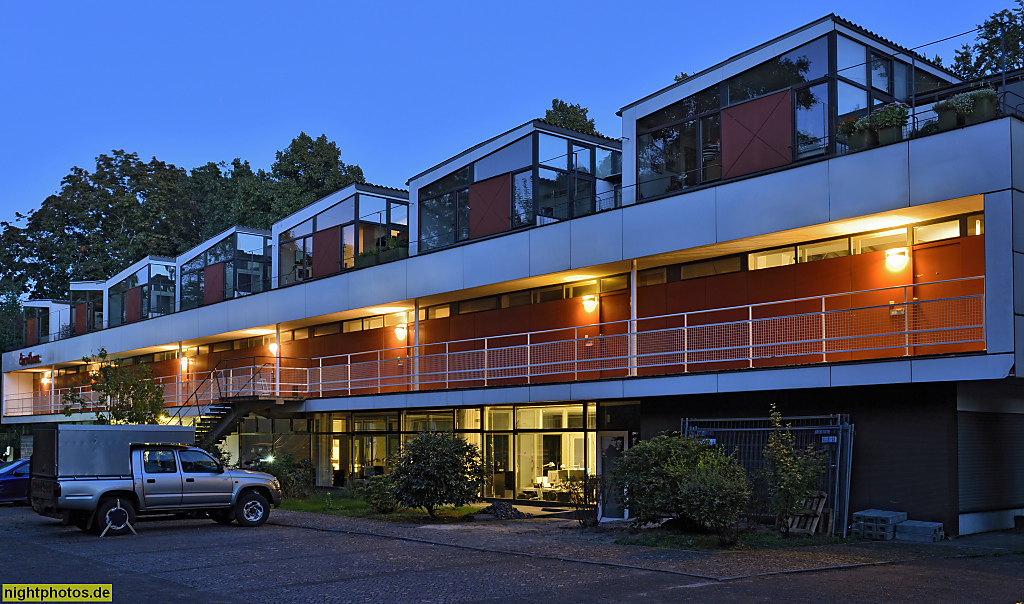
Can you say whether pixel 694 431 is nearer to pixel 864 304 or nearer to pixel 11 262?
pixel 864 304

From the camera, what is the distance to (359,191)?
30.2m

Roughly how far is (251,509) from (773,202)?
1210 cm

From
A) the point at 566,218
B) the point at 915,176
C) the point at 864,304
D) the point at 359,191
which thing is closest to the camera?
the point at 915,176

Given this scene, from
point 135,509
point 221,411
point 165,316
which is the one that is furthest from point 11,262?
point 135,509

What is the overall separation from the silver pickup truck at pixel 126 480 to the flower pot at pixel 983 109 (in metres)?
15.1

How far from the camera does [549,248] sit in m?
23.0

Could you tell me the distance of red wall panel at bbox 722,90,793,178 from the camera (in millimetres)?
18844

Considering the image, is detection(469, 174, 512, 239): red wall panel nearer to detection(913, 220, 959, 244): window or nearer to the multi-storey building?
the multi-storey building

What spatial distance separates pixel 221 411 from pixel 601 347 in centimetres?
1429

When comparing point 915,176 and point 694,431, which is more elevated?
point 915,176

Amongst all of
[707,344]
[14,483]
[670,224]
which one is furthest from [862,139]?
[14,483]

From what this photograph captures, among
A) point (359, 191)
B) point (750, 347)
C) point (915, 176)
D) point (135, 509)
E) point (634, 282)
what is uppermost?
point (359, 191)

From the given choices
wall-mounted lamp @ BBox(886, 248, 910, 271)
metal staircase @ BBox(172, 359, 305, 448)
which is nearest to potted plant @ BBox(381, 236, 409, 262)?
metal staircase @ BBox(172, 359, 305, 448)

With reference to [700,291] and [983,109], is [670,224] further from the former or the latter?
[983,109]
